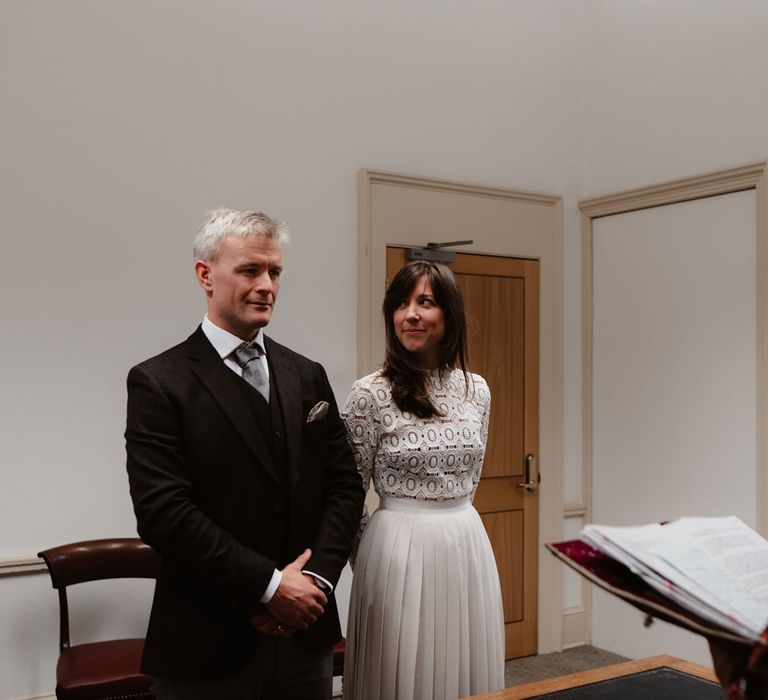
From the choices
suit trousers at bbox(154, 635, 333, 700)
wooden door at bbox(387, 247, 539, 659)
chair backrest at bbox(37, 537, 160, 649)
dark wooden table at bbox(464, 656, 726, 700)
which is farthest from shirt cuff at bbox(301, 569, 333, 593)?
wooden door at bbox(387, 247, 539, 659)

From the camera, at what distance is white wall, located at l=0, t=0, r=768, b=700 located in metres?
3.17

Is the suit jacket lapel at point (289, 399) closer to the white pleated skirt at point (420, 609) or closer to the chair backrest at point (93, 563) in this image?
the white pleated skirt at point (420, 609)

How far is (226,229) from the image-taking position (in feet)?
6.66

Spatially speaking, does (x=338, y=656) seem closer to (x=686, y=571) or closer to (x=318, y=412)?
(x=318, y=412)

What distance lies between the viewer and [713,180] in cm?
390

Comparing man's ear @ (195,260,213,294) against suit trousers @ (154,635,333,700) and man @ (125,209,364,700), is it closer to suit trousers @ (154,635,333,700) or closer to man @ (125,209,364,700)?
man @ (125,209,364,700)

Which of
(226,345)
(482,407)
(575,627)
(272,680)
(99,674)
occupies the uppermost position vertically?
(226,345)

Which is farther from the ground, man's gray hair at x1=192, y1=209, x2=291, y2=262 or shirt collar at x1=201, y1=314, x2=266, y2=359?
man's gray hair at x1=192, y1=209, x2=291, y2=262

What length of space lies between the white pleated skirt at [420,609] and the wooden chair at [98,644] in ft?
2.46

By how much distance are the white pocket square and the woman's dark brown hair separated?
275 mm

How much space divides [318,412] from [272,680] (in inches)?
24.0

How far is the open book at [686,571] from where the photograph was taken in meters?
1.03

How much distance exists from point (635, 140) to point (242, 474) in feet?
9.97

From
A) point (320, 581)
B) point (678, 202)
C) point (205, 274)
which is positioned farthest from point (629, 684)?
point (678, 202)
